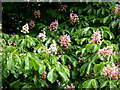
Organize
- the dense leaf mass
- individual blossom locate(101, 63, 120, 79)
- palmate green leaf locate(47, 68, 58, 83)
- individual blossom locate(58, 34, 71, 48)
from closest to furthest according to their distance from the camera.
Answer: palmate green leaf locate(47, 68, 58, 83)
the dense leaf mass
individual blossom locate(101, 63, 120, 79)
individual blossom locate(58, 34, 71, 48)

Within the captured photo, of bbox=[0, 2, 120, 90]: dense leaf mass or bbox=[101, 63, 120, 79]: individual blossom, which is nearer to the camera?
bbox=[0, 2, 120, 90]: dense leaf mass

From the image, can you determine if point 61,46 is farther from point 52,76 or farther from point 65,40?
point 52,76

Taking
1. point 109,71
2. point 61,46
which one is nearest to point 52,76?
point 109,71

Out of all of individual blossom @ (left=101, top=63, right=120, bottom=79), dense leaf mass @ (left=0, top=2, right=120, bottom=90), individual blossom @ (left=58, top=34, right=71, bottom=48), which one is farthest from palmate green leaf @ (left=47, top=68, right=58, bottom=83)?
individual blossom @ (left=58, top=34, right=71, bottom=48)

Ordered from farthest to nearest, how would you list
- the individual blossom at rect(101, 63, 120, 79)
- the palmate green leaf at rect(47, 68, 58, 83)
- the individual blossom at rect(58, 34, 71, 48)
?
the individual blossom at rect(58, 34, 71, 48) < the individual blossom at rect(101, 63, 120, 79) < the palmate green leaf at rect(47, 68, 58, 83)

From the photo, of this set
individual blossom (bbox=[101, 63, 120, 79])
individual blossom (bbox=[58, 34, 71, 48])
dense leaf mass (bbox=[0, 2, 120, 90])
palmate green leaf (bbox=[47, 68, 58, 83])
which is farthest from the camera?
individual blossom (bbox=[58, 34, 71, 48])

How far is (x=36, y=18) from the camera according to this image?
2984mm

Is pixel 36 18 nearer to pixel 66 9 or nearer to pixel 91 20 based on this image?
pixel 66 9

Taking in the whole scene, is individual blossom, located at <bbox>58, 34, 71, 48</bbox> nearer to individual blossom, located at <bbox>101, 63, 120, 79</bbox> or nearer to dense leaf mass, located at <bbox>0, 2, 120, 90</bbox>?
dense leaf mass, located at <bbox>0, 2, 120, 90</bbox>

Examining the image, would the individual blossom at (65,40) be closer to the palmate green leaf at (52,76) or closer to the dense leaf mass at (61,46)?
the dense leaf mass at (61,46)

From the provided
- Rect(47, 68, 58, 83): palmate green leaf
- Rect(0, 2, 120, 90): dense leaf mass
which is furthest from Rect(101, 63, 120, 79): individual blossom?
Rect(47, 68, 58, 83): palmate green leaf

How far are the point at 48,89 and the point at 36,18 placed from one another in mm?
1215

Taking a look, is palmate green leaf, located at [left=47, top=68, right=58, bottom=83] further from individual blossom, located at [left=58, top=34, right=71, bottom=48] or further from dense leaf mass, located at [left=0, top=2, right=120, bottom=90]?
individual blossom, located at [left=58, top=34, right=71, bottom=48]

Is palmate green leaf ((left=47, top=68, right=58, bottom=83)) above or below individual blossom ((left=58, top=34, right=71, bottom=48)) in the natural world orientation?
below
